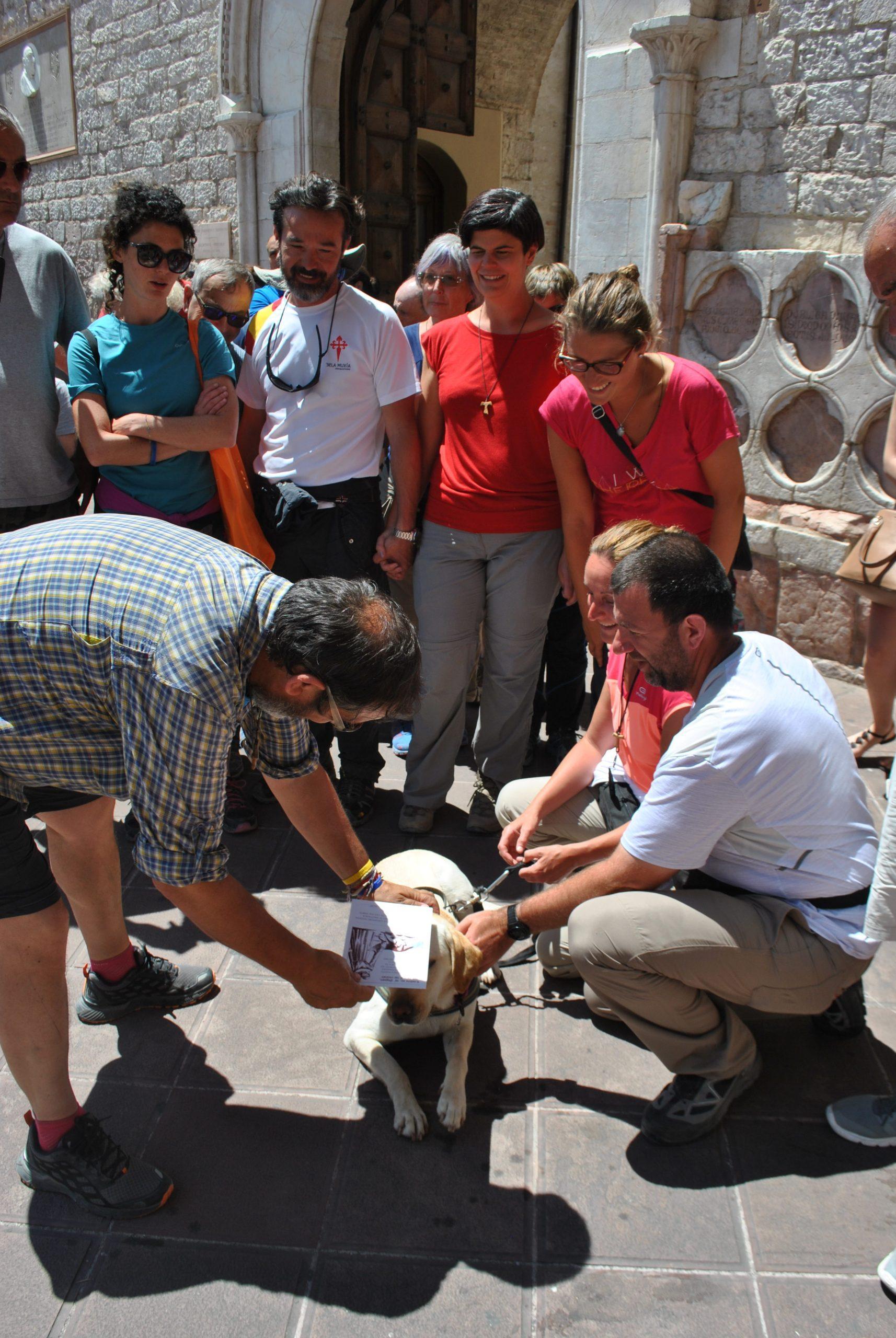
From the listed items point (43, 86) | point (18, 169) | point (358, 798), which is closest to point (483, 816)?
point (358, 798)

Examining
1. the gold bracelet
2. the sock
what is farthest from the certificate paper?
the sock

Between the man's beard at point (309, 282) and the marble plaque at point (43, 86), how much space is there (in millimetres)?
8681

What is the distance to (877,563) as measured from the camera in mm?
3869

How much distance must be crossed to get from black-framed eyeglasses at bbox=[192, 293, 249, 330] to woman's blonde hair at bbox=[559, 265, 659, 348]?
7.20ft


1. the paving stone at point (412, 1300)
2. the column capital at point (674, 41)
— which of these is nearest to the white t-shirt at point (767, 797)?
the paving stone at point (412, 1300)

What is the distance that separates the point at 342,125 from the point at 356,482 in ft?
19.3

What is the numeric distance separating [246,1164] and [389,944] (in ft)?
2.26

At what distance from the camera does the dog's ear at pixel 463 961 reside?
8.16 ft

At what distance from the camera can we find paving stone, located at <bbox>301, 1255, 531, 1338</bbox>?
2.03 metres

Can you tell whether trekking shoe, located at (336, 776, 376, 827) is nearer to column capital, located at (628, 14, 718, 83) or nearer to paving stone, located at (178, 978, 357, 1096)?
paving stone, located at (178, 978, 357, 1096)

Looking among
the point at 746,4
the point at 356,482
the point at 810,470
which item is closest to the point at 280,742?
the point at 356,482

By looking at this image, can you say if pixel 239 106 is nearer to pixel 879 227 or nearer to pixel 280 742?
pixel 879 227

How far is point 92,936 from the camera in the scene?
2832mm

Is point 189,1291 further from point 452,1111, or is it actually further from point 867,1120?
point 867,1120
